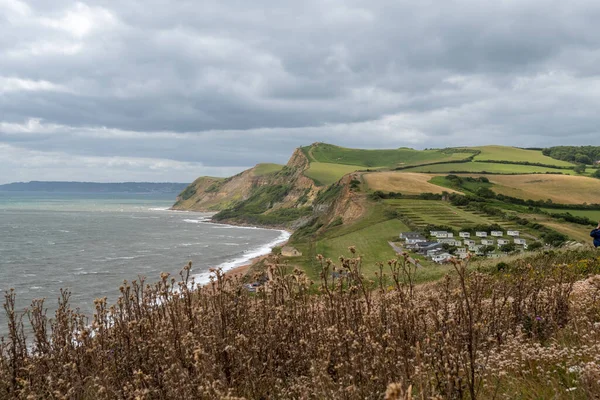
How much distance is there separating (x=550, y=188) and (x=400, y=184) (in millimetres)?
43792

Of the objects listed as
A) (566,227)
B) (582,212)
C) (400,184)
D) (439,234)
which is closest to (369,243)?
(439,234)

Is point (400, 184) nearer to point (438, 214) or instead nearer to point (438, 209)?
point (438, 209)

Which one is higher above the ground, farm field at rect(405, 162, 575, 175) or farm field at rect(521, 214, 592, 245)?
farm field at rect(405, 162, 575, 175)

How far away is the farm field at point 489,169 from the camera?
6122 inches

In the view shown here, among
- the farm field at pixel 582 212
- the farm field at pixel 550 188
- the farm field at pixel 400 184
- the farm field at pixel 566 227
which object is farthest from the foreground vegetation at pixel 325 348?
the farm field at pixel 550 188

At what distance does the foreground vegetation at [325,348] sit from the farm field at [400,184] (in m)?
103

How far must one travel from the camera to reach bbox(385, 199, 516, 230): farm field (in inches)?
3204

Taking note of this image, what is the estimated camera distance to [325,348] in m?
5.51

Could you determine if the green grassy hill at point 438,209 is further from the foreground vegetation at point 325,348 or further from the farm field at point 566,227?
the foreground vegetation at point 325,348

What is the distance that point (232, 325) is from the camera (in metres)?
6.93

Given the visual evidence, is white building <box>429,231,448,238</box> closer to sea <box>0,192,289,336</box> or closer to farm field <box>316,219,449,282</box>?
farm field <box>316,219,449,282</box>

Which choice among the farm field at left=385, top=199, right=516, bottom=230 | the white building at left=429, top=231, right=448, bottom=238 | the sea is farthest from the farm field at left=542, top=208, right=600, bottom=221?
the sea

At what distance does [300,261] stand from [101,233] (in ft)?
259

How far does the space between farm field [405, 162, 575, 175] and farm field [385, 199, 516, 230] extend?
62.7 metres
